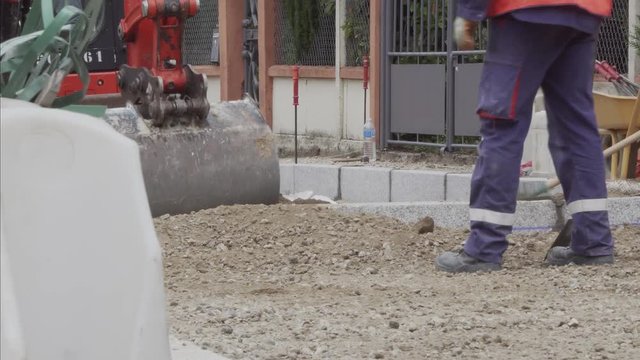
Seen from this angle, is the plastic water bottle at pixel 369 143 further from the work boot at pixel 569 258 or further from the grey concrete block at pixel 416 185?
the work boot at pixel 569 258

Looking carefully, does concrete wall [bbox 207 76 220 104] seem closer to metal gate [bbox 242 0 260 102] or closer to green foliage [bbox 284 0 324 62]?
metal gate [bbox 242 0 260 102]

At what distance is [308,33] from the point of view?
18.1m

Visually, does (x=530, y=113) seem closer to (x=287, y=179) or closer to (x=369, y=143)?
(x=287, y=179)

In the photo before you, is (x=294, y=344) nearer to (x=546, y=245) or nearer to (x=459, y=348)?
(x=459, y=348)

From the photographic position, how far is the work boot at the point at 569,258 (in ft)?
21.7

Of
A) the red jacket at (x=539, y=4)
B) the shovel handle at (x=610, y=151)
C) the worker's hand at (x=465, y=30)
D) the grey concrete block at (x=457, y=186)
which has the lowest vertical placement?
the grey concrete block at (x=457, y=186)

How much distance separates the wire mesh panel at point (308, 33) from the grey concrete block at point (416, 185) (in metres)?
5.32

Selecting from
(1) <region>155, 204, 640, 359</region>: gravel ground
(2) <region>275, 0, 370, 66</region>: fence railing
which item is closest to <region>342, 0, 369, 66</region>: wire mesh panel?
(2) <region>275, 0, 370, 66</region>: fence railing

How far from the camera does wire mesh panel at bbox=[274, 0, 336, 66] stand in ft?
58.2

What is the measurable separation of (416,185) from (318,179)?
1299 mm

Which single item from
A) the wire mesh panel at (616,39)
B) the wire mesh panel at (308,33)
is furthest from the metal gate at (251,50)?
the wire mesh panel at (616,39)

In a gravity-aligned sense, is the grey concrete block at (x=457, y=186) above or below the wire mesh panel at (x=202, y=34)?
below

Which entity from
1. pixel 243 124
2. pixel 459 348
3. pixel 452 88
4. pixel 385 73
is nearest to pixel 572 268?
pixel 459 348

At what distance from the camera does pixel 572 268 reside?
641 cm
